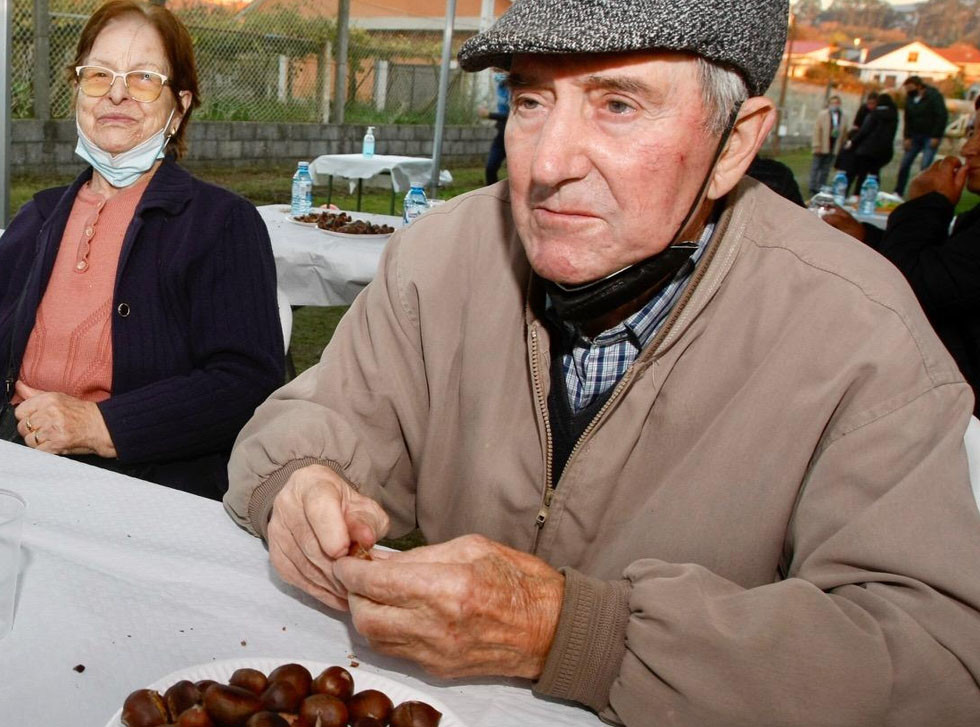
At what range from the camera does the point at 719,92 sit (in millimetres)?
1361

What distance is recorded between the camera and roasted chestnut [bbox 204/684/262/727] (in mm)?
998

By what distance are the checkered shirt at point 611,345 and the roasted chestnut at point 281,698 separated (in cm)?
72

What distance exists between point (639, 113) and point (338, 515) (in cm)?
72

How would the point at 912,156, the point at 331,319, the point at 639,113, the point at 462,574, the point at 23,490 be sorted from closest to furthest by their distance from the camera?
the point at 462,574 → the point at 639,113 → the point at 23,490 → the point at 331,319 → the point at 912,156

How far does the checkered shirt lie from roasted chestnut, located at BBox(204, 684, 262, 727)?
0.77 meters

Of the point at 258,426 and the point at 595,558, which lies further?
the point at 258,426

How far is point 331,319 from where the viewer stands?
7.39 meters

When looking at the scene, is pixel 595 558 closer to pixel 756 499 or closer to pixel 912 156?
pixel 756 499

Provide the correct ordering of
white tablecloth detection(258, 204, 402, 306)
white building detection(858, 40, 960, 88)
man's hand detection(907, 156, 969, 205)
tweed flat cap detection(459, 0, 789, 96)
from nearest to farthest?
1. tweed flat cap detection(459, 0, 789, 96)
2. man's hand detection(907, 156, 969, 205)
3. white tablecloth detection(258, 204, 402, 306)
4. white building detection(858, 40, 960, 88)

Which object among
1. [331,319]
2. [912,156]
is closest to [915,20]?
[912,156]

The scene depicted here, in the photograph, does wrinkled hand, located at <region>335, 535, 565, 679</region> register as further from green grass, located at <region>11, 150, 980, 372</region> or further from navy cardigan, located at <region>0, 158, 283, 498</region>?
green grass, located at <region>11, 150, 980, 372</region>

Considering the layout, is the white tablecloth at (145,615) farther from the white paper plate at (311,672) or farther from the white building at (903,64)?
the white building at (903,64)

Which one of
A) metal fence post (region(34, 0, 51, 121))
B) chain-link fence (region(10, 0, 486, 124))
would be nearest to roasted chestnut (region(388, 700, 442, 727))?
chain-link fence (region(10, 0, 486, 124))

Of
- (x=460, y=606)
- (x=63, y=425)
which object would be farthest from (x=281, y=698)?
(x=63, y=425)
